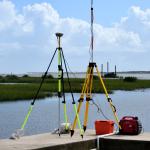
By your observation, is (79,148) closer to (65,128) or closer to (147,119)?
(65,128)

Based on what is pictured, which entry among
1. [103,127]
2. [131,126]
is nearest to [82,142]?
[103,127]

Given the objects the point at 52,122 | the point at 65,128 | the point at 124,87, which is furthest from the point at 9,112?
the point at 124,87

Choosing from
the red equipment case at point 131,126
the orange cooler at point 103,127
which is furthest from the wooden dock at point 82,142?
the orange cooler at point 103,127

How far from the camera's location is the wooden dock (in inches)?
452

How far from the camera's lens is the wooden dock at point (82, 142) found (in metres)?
11.5

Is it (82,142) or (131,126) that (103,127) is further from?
(82,142)

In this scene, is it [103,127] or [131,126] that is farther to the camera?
[103,127]

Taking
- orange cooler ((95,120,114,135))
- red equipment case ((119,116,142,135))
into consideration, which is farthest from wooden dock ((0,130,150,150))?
orange cooler ((95,120,114,135))

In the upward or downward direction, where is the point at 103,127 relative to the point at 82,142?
upward

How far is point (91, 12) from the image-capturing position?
13.7 m

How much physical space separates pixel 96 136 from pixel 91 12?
351 centimetres

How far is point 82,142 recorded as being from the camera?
40.1 ft

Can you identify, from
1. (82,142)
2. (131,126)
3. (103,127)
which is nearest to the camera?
(82,142)

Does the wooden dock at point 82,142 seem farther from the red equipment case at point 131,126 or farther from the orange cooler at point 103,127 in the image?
the orange cooler at point 103,127
